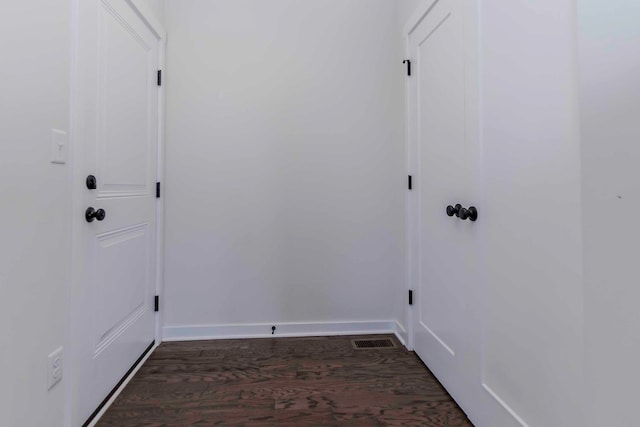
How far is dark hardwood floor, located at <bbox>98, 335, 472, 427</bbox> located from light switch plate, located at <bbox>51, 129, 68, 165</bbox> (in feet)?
3.90

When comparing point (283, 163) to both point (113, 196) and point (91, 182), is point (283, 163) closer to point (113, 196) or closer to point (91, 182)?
point (113, 196)

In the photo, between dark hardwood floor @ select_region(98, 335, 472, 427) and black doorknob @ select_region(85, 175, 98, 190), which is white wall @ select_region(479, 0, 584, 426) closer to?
dark hardwood floor @ select_region(98, 335, 472, 427)

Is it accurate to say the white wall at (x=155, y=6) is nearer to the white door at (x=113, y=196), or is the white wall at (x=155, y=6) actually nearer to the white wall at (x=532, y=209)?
the white door at (x=113, y=196)

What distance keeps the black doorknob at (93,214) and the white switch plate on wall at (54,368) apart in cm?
54

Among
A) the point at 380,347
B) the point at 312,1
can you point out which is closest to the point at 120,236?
the point at 380,347

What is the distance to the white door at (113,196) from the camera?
1331mm

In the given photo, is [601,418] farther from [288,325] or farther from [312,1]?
[312,1]

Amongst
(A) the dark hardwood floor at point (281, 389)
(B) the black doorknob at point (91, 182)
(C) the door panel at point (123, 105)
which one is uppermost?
(C) the door panel at point (123, 105)

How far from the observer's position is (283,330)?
223 cm

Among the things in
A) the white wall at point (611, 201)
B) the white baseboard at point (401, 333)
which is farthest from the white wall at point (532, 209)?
the white baseboard at point (401, 333)

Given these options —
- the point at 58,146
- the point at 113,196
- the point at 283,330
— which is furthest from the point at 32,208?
the point at 283,330

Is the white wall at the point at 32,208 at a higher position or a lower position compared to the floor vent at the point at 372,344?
higher

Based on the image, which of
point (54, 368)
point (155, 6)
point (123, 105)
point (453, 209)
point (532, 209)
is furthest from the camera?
point (155, 6)

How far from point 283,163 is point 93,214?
48.3 inches
